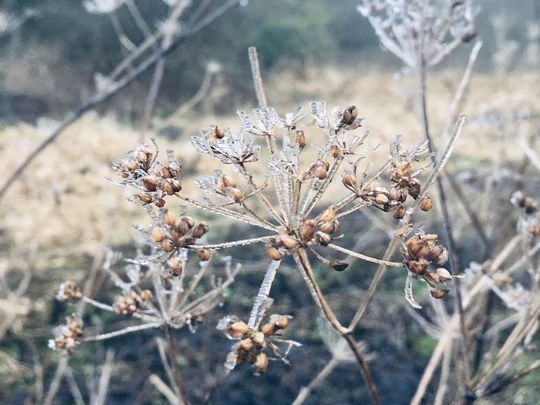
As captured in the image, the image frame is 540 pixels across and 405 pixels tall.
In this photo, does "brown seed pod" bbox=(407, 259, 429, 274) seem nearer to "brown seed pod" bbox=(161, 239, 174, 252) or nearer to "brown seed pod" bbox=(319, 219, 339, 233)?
"brown seed pod" bbox=(319, 219, 339, 233)

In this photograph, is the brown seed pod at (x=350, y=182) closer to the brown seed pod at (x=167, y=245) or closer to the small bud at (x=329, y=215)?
the small bud at (x=329, y=215)

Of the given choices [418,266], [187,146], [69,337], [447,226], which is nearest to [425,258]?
[418,266]

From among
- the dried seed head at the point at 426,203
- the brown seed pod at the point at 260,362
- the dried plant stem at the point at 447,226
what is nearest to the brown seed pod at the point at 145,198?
the brown seed pod at the point at 260,362

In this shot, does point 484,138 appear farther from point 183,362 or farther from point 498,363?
point 498,363

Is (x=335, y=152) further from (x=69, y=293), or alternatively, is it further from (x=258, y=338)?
(x=69, y=293)

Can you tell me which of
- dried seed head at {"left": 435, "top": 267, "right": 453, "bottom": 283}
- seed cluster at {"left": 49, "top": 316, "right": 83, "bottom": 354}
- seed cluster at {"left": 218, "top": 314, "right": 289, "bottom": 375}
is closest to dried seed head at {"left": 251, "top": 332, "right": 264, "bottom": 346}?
seed cluster at {"left": 218, "top": 314, "right": 289, "bottom": 375}

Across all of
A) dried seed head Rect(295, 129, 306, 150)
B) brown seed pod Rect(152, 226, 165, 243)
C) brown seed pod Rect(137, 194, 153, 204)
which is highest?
dried seed head Rect(295, 129, 306, 150)
